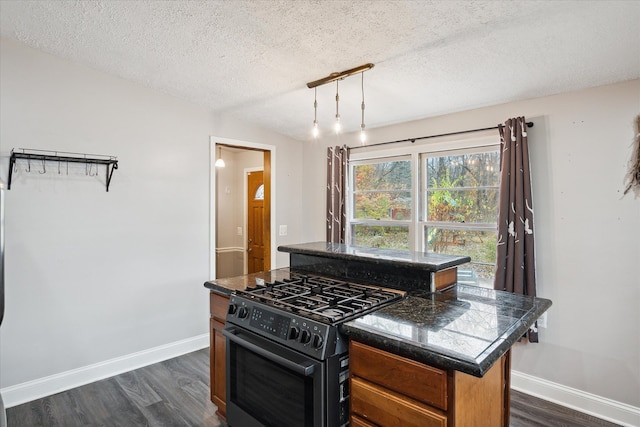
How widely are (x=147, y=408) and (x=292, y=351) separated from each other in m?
1.64

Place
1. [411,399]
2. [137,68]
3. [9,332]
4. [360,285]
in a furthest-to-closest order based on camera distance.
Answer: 1. [137,68]
2. [9,332]
3. [360,285]
4. [411,399]

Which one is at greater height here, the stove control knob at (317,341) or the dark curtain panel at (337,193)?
the dark curtain panel at (337,193)

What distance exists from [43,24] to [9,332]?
225 cm

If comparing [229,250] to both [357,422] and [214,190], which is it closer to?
[214,190]

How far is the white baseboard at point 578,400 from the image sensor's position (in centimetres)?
244

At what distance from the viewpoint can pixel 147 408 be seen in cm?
264

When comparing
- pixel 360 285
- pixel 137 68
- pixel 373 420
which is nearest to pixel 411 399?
pixel 373 420

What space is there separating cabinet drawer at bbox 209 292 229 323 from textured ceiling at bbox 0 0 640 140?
1.75 m

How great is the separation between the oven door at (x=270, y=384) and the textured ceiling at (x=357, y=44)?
188 centimetres

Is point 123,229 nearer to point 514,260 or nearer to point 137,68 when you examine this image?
point 137,68

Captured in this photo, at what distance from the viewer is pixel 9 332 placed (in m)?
2.70

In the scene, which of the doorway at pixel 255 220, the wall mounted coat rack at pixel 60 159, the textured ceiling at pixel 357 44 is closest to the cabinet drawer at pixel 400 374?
the textured ceiling at pixel 357 44

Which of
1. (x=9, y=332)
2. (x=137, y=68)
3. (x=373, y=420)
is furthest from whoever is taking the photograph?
(x=137, y=68)

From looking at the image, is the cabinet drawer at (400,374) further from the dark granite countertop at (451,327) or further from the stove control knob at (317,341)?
the stove control knob at (317,341)
